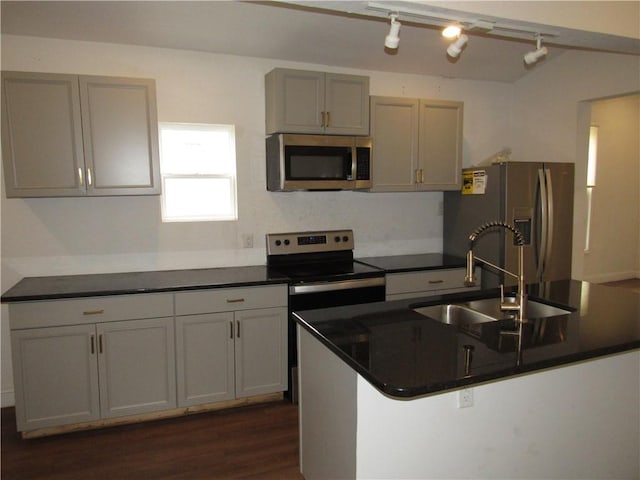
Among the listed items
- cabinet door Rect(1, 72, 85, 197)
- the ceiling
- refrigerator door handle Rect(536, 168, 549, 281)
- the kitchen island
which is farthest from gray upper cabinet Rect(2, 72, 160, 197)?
refrigerator door handle Rect(536, 168, 549, 281)

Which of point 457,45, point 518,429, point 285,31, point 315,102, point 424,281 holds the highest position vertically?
point 285,31

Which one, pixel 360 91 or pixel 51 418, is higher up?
pixel 360 91

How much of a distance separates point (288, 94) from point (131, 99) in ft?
3.44

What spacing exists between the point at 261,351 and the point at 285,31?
219 centimetres

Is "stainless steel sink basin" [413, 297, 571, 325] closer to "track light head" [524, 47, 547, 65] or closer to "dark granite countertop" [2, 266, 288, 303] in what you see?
"dark granite countertop" [2, 266, 288, 303]

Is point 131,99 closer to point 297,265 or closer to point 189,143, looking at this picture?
point 189,143

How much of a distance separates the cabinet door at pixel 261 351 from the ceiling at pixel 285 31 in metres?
1.89

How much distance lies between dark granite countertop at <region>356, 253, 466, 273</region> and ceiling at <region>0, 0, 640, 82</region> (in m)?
1.62

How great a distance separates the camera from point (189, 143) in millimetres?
3578

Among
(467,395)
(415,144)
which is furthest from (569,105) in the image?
(467,395)

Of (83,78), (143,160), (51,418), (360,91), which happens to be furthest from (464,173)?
(51,418)

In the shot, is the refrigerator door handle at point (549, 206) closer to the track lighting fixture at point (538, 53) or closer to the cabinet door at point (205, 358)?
the track lighting fixture at point (538, 53)

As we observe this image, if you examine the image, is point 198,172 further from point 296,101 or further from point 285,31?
point 285,31

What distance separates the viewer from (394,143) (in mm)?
3783
